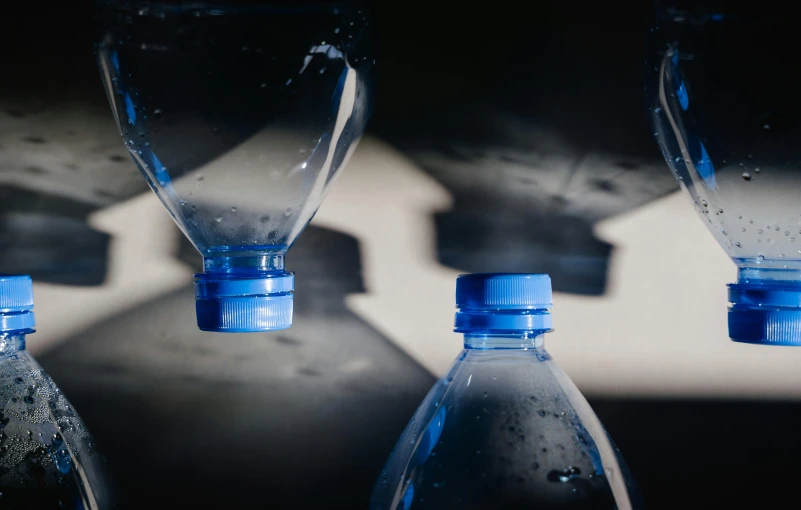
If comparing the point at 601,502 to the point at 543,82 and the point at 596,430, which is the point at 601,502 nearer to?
the point at 596,430

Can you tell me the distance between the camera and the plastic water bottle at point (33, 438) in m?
0.82

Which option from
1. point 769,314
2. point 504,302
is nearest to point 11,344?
point 504,302

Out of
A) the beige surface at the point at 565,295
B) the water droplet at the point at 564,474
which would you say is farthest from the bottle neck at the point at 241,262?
the water droplet at the point at 564,474

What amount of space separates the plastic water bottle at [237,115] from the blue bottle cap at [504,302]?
20 centimetres

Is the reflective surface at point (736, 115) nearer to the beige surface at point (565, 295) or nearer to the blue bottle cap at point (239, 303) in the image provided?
the beige surface at point (565, 295)

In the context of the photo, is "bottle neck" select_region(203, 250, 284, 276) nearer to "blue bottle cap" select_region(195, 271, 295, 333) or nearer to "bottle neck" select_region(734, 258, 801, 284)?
"blue bottle cap" select_region(195, 271, 295, 333)

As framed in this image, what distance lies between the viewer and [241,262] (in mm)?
833

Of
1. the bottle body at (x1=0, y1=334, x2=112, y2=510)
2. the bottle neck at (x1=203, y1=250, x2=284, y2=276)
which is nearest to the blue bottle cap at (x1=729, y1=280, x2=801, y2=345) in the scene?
the bottle neck at (x1=203, y1=250, x2=284, y2=276)

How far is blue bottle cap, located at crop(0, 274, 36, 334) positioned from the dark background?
181 millimetres

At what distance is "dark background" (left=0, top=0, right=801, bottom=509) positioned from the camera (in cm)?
100

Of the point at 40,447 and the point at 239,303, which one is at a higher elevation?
the point at 239,303

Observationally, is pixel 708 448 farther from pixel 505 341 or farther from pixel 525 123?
pixel 525 123

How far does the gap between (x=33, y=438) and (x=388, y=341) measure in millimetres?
451

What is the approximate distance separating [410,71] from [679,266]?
1.50 feet
